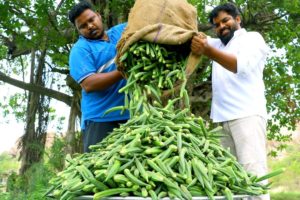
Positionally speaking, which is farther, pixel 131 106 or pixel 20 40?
pixel 20 40

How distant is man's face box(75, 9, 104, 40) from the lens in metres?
3.52

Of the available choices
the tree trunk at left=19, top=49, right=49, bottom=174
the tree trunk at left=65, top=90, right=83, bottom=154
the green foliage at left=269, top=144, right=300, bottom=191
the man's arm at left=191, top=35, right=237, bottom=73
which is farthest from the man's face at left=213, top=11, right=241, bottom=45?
the green foliage at left=269, top=144, right=300, bottom=191

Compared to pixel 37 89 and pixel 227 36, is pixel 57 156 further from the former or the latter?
pixel 227 36

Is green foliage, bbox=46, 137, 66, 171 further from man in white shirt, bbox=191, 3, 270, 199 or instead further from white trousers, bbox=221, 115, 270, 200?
white trousers, bbox=221, 115, 270, 200

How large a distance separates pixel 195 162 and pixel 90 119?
1.57 metres

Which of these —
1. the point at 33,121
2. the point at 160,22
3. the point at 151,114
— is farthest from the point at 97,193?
the point at 33,121

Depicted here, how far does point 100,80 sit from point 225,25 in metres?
1.03

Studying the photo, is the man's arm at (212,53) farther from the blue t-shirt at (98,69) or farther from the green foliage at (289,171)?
the green foliage at (289,171)

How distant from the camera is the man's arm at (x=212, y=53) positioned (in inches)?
110

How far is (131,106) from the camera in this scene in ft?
8.68

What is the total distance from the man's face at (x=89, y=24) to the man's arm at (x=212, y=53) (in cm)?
84

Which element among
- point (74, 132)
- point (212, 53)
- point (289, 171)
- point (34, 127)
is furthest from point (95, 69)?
point (289, 171)

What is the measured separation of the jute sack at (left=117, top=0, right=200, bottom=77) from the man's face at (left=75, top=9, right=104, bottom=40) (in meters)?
0.50

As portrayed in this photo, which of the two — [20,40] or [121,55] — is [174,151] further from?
[20,40]
